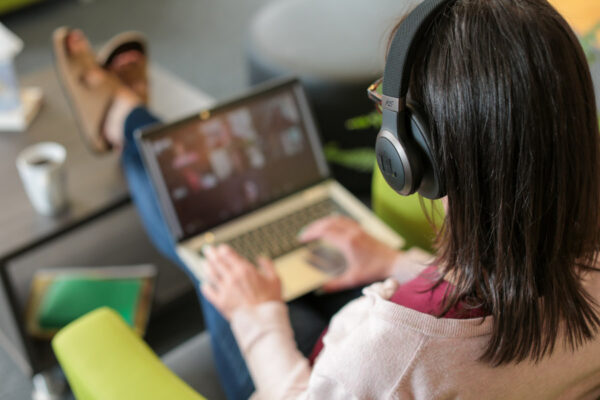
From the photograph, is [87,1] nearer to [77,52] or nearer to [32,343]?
[77,52]

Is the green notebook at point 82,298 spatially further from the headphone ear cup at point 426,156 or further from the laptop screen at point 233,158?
the headphone ear cup at point 426,156

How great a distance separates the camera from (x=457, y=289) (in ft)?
2.33

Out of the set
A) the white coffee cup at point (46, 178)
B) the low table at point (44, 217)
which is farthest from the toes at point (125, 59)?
the white coffee cup at point (46, 178)

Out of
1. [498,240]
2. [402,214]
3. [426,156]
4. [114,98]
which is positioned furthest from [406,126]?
[114,98]

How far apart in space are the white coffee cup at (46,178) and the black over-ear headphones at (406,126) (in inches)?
35.2

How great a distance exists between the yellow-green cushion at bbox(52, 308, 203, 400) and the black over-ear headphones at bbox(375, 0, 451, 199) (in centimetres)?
43

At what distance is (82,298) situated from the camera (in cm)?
166

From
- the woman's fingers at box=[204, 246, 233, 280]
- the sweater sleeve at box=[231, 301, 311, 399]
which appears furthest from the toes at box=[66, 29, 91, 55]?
the sweater sleeve at box=[231, 301, 311, 399]

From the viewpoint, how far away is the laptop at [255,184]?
1.26 meters

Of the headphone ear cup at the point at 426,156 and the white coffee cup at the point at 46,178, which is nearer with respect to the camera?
the headphone ear cup at the point at 426,156

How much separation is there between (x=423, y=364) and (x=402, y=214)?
67cm

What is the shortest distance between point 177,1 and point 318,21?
1.52 m

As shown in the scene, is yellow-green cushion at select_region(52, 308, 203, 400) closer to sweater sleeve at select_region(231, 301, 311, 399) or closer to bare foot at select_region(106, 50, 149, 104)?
sweater sleeve at select_region(231, 301, 311, 399)

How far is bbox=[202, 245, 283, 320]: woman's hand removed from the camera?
108 cm
